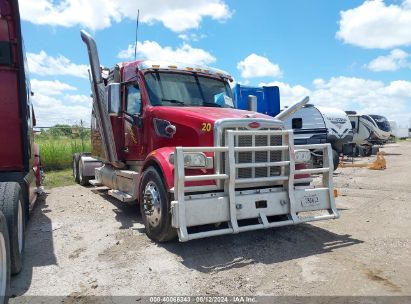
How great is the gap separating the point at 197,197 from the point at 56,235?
2512 millimetres

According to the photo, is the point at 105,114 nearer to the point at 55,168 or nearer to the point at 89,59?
the point at 89,59

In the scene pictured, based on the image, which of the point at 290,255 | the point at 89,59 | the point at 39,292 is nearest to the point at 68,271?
the point at 39,292

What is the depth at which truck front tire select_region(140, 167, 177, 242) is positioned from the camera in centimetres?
525

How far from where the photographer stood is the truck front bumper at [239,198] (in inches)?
187

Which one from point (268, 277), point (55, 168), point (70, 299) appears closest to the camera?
point (70, 299)

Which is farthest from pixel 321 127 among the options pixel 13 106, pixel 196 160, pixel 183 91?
pixel 13 106

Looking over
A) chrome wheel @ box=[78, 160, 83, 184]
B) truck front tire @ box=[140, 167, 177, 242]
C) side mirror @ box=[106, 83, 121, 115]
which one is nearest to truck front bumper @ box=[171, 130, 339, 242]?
truck front tire @ box=[140, 167, 177, 242]

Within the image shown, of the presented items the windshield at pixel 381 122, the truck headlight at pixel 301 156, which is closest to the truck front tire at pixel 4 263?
the truck headlight at pixel 301 156

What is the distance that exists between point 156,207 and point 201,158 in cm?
100

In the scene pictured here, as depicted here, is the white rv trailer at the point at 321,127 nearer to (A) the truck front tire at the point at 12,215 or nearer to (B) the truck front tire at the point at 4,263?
(A) the truck front tire at the point at 12,215

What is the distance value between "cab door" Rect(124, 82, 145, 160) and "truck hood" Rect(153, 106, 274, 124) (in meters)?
0.65

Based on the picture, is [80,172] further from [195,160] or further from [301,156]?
[301,156]

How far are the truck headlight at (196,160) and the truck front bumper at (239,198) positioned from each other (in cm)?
15

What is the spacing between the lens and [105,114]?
704 centimetres
